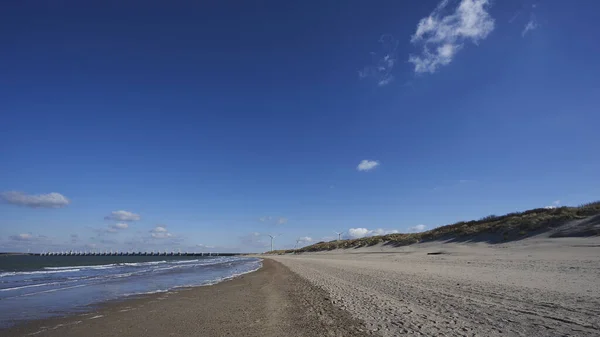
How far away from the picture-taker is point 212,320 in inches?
420

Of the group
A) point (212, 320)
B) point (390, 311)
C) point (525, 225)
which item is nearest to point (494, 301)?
point (390, 311)

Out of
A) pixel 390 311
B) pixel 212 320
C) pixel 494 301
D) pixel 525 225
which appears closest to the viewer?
pixel 390 311

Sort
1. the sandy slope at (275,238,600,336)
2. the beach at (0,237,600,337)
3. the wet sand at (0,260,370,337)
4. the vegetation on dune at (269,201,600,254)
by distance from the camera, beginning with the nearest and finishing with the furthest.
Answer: the sandy slope at (275,238,600,336)
the beach at (0,237,600,337)
the wet sand at (0,260,370,337)
the vegetation on dune at (269,201,600,254)

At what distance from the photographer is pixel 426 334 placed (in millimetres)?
7277

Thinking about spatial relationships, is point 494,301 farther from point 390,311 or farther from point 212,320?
point 212,320

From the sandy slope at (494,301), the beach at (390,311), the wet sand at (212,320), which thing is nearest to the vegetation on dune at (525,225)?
the sandy slope at (494,301)

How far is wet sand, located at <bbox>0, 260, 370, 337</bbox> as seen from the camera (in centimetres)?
893

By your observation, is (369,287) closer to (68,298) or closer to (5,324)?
(5,324)

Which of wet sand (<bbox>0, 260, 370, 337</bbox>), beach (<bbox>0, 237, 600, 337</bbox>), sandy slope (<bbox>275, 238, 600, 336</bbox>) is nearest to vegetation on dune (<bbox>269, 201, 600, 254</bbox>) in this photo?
sandy slope (<bbox>275, 238, 600, 336</bbox>)

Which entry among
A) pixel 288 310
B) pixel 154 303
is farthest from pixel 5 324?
pixel 288 310

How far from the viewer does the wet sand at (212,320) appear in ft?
29.3

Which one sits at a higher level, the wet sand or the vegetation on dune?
the vegetation on dune

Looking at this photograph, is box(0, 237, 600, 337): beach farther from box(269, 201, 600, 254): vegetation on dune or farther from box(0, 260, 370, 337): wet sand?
box(269, 201, 600, 254): vegetation on dune

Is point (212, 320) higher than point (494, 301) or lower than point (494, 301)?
lower
